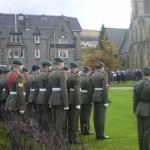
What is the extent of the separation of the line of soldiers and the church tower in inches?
3127

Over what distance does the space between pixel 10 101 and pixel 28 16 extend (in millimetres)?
68996

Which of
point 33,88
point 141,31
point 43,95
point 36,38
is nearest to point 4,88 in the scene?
point 33,88

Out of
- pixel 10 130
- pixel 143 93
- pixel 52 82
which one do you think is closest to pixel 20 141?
pixel 10 130

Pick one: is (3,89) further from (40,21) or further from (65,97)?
(40,21)

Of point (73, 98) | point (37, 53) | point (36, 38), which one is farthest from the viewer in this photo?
point (37, 53)

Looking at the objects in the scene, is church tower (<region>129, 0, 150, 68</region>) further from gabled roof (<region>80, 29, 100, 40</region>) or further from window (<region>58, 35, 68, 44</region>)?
gabled roof (<region>80, 29, 100, 40</region>)

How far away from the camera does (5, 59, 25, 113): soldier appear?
1295 centimetres

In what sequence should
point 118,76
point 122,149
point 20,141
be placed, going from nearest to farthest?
point 20,141
point 122,149
point 118,76

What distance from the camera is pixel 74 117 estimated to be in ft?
43.2

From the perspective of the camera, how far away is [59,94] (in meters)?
12.5

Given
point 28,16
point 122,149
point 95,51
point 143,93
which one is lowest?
point 122,149

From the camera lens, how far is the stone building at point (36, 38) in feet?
258

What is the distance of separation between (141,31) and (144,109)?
87802mm

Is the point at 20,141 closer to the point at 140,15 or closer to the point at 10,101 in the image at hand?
the point at 10,101
